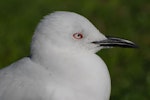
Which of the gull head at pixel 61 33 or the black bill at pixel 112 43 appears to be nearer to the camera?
the gull head at pixel 61 33

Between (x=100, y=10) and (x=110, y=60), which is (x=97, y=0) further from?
(x=110, y=60)

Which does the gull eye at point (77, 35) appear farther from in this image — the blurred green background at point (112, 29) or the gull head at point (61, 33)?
the blurred green background at point (112, 29)

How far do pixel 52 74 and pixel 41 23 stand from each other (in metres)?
0.47

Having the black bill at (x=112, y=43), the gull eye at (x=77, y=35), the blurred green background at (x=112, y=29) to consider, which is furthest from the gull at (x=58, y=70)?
the blurred green background at (x=112, y=29)

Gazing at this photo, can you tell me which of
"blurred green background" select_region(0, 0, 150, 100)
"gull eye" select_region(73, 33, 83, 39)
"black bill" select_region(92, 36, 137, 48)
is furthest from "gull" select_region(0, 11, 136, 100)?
"blurred green background" select_region(0, 0, 150, 100)

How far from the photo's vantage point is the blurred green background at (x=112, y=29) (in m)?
8.98

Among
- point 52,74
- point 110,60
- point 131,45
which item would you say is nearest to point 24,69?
point 52,74

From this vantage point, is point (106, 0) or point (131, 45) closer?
point (131, 45)

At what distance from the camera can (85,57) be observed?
245 inches

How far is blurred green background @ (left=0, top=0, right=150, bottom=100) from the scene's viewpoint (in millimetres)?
8977

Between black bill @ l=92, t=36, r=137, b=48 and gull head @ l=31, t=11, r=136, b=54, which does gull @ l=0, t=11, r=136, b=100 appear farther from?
black bill @ l=92, t=36, r=137, b=48

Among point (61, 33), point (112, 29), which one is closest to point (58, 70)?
point (61, 33)

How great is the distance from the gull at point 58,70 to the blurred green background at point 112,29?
2170 millimetres

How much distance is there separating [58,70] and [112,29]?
15.3 ft
